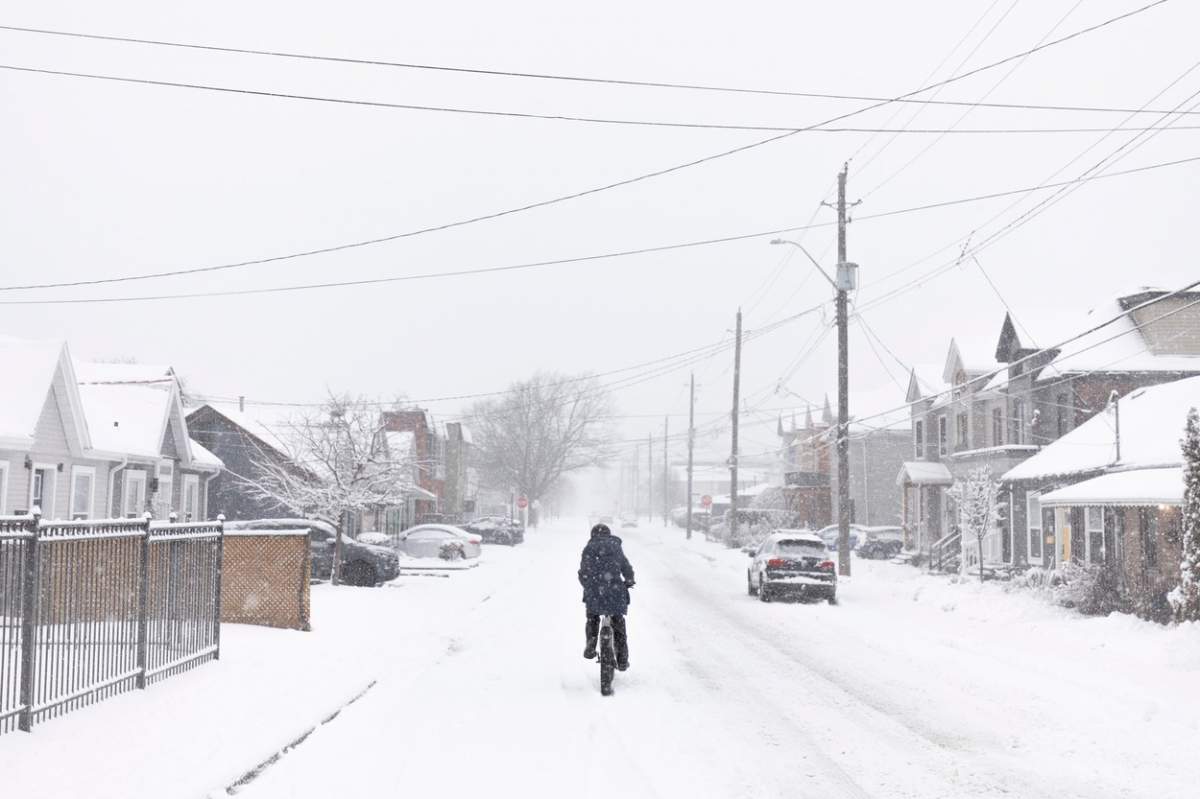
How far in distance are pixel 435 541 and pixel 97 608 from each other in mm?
32432

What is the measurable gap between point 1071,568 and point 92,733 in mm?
19551

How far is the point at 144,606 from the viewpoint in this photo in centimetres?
1116

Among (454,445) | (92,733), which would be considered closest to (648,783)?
(92,733)

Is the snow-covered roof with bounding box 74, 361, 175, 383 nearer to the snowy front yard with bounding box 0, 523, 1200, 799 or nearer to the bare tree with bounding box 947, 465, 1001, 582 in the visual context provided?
the snowy front yard with bounding box 0, 523, 1200, 799

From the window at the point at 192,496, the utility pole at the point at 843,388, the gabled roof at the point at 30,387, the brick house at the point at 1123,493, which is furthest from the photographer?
the window at the point at 192,496

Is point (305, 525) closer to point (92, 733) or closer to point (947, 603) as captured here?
point (947, 603)

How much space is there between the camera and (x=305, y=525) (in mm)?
28250

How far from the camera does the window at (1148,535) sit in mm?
25203

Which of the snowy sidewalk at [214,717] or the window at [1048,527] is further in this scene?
the window at [1048,527]

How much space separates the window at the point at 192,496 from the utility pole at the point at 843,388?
66.9 ft

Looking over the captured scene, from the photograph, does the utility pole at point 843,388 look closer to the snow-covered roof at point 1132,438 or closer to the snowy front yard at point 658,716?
the snow-covered roof at point 1132,438

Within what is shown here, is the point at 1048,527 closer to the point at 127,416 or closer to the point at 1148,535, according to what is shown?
Answer: the point at 1148,535

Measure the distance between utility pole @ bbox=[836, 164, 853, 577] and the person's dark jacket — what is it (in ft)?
65.7

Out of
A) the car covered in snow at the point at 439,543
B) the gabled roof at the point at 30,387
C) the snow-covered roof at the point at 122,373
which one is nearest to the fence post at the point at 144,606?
the gabled roof at the point at 30,387
